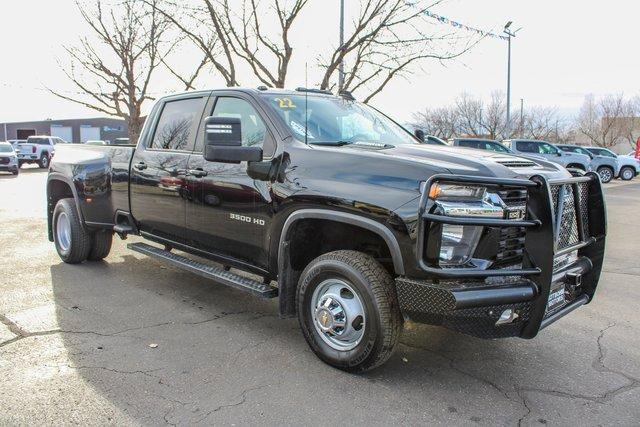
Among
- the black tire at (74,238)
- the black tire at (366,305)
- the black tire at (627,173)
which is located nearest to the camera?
the black tire at (366,305)

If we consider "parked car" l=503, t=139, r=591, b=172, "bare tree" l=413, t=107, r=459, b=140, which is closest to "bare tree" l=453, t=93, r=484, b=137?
"bare tree" l=413, t=107, r=459, b=140

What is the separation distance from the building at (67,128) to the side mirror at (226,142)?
6627cm

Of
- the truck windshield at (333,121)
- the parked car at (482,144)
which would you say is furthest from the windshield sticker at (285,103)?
the parked car at (482,144)

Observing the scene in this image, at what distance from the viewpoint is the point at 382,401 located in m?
3.31

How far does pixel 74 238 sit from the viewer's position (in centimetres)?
643

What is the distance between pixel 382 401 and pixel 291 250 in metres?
1.25

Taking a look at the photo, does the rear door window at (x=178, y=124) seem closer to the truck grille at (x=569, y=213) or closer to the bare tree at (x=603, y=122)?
the truck grille at (x=569, y=213)

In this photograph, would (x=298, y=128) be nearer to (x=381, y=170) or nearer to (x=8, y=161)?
(x=381, y=170)

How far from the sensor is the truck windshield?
4273 mm

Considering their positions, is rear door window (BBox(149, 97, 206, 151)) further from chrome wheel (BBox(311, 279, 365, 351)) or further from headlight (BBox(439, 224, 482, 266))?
headlight (BBox(439, 224, 482, 266))

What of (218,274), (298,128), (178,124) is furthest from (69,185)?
(298,128)

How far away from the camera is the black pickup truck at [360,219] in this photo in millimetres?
3162

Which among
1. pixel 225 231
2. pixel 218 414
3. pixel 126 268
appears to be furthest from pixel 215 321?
pixel 126 268

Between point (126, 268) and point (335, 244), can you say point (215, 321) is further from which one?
point (126, 268)
